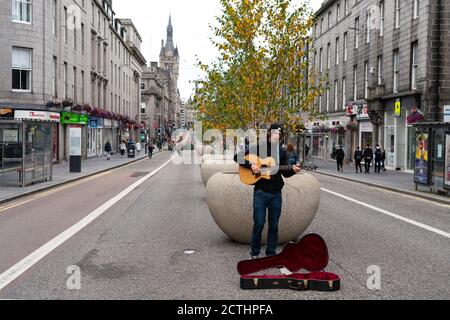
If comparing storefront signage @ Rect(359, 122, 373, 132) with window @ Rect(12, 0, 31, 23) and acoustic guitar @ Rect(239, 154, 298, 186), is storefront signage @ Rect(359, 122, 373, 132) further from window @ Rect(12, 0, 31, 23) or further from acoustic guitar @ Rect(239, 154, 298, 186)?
acoustic guitar @ Rect(239, 154, 298, 186)

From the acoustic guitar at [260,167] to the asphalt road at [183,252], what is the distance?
121 centimetres

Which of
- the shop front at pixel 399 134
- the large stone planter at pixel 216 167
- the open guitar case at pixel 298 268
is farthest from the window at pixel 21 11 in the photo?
the open guitar case at pixel 298 268

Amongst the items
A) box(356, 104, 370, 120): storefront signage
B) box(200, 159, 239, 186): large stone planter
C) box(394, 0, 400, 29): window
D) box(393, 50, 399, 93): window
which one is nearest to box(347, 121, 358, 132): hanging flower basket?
box(356, 104, 370, 120): storefront signage

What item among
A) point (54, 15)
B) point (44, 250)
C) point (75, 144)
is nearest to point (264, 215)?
point (44, 250)

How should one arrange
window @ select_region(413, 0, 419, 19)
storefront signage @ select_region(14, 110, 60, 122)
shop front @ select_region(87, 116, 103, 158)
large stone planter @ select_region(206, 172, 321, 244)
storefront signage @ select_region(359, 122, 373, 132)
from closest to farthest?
large stone planter @ select_region(206, 172, 321, 244) → storefront signage @ select_region(14, 110, 60, 122) → window @ select_region(413, 0, 419, 19) → storefront signage @ select_region(359, 122, 373, 132) → shop front @ select_region(87, 116, 103, 158)

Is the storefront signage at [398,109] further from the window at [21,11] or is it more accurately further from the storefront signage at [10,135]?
the window at [21,11]

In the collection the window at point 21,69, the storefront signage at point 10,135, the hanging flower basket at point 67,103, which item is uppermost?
the window at point 21,69

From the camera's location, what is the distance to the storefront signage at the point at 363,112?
126 feet

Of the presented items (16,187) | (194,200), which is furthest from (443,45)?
(16,187)

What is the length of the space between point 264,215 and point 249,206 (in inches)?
36.9

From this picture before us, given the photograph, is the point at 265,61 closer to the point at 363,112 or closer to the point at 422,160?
the point at 422,160

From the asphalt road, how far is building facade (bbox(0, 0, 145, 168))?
18934 mm

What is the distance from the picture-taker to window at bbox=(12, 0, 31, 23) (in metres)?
30.8
